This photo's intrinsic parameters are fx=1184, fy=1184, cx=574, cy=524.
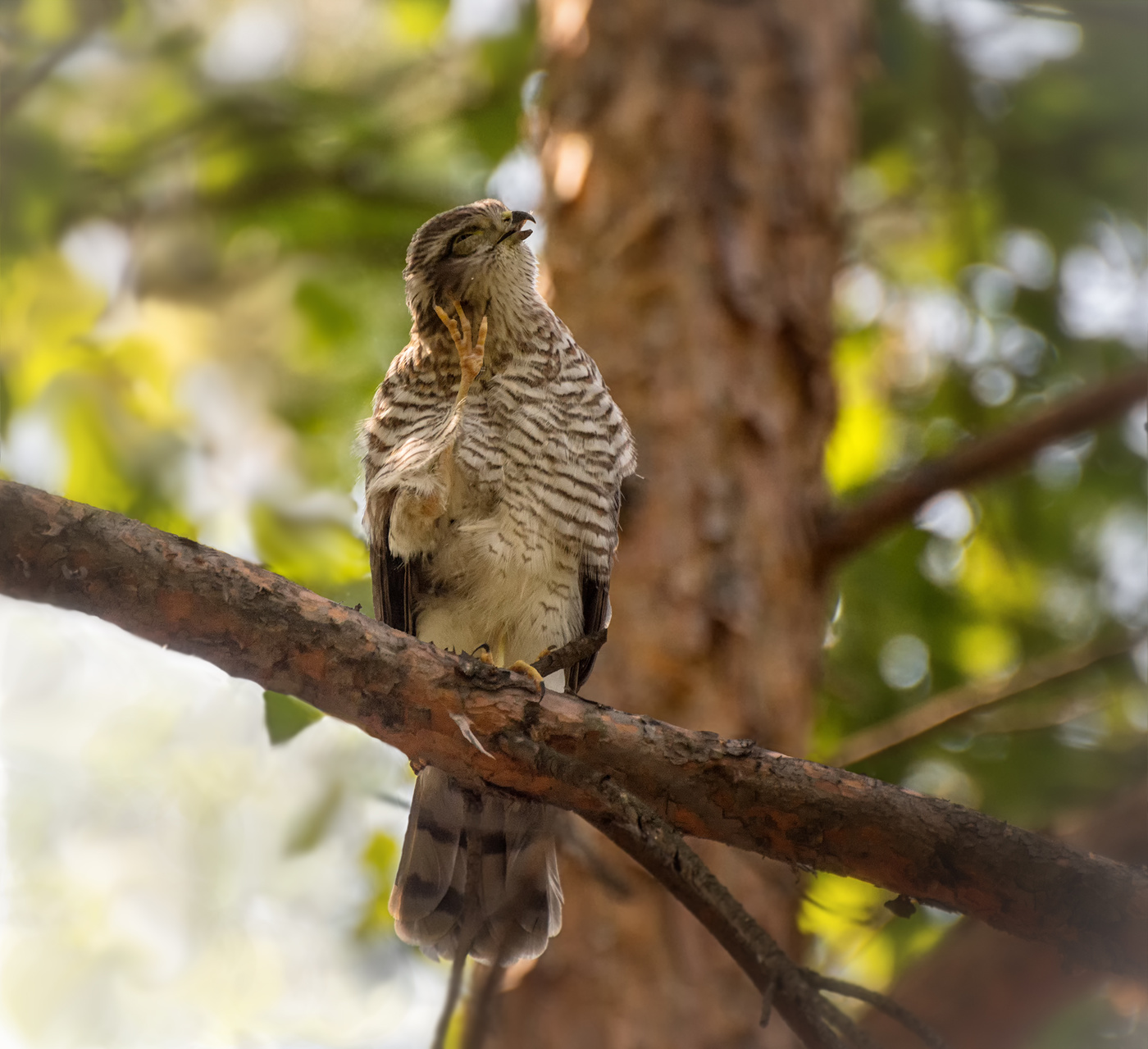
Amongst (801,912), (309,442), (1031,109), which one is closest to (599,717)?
(801,912)

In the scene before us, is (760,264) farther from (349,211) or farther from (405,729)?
(405,729)

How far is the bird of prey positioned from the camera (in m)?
3.34

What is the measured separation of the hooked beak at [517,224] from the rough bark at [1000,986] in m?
2.24

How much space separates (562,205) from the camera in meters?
4.64

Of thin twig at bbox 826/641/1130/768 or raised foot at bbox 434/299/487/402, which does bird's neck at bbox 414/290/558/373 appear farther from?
thin twig at bbox 826/641/1130/768

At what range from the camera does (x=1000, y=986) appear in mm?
3307

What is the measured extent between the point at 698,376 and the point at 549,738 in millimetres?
2173

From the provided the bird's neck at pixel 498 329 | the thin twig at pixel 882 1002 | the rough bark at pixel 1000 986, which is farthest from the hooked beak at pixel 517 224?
the rough bark at pixel 1000 986

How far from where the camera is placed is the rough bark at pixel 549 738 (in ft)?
7.02

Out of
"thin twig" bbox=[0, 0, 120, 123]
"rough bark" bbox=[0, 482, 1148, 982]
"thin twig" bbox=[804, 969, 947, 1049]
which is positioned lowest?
"thin twig" bbox=[804, 969, 947, 1049]

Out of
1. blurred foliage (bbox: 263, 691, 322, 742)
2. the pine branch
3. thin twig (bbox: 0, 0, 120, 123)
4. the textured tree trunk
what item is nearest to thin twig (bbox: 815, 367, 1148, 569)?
the textured tree trunk

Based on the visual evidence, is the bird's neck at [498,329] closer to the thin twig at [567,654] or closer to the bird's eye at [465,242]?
the bird's eye at [465,242]

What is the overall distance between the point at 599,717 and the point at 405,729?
403 mm

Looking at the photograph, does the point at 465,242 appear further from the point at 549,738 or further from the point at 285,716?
the point at 549,738
